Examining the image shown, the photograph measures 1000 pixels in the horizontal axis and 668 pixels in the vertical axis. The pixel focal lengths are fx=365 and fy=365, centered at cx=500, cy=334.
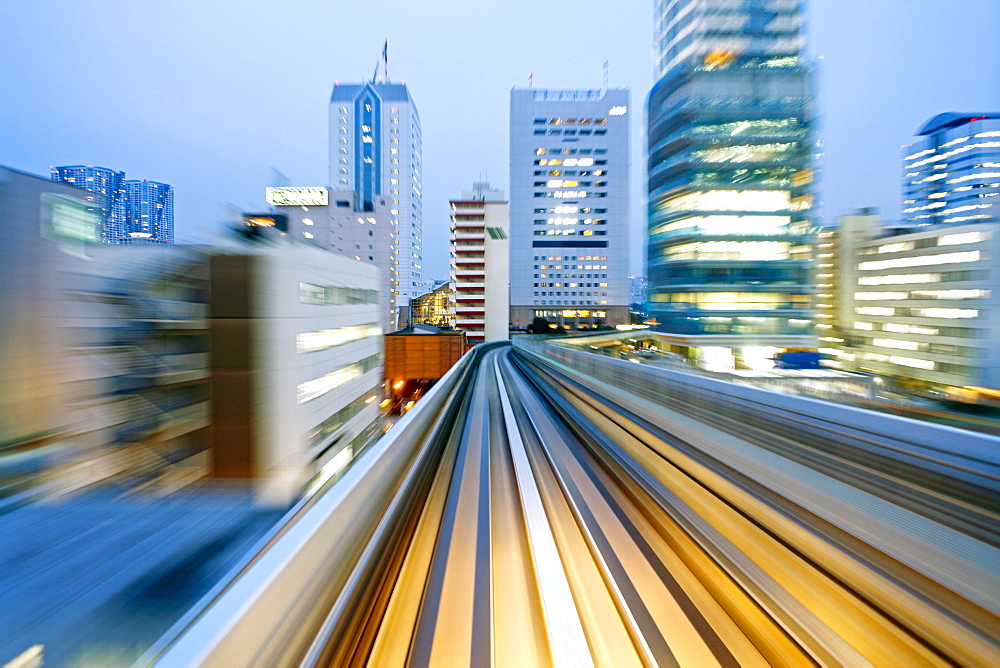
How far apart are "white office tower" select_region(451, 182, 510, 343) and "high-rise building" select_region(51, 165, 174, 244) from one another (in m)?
27.8

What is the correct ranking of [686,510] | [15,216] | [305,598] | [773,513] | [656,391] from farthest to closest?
[15,216] < [656,391] < [686,510] < [773,513] < [305,598]

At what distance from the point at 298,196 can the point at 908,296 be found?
199ft

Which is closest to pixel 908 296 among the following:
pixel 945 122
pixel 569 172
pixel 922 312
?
A: pixel 922 312

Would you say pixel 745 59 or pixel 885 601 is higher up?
pixel 745 59

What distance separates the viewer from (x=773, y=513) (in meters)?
2.59

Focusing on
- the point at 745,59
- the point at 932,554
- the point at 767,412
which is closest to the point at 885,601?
the point at 932,554

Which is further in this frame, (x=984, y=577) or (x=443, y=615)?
(x=443, y=615)

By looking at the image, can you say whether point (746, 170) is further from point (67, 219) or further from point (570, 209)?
point (570, 209)

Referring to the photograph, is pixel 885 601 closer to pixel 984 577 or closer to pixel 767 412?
pixel 984 577

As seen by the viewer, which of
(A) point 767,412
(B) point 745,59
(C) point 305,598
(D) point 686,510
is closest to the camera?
(C) point 305,598

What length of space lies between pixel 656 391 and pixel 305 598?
5248 mm

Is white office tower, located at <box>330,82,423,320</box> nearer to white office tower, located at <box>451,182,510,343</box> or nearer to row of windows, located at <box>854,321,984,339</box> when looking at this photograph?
white office tower, located at <box>451,182,510,343</box>

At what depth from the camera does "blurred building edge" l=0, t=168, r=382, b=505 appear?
850cm

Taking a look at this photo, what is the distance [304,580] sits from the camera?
1.50m
